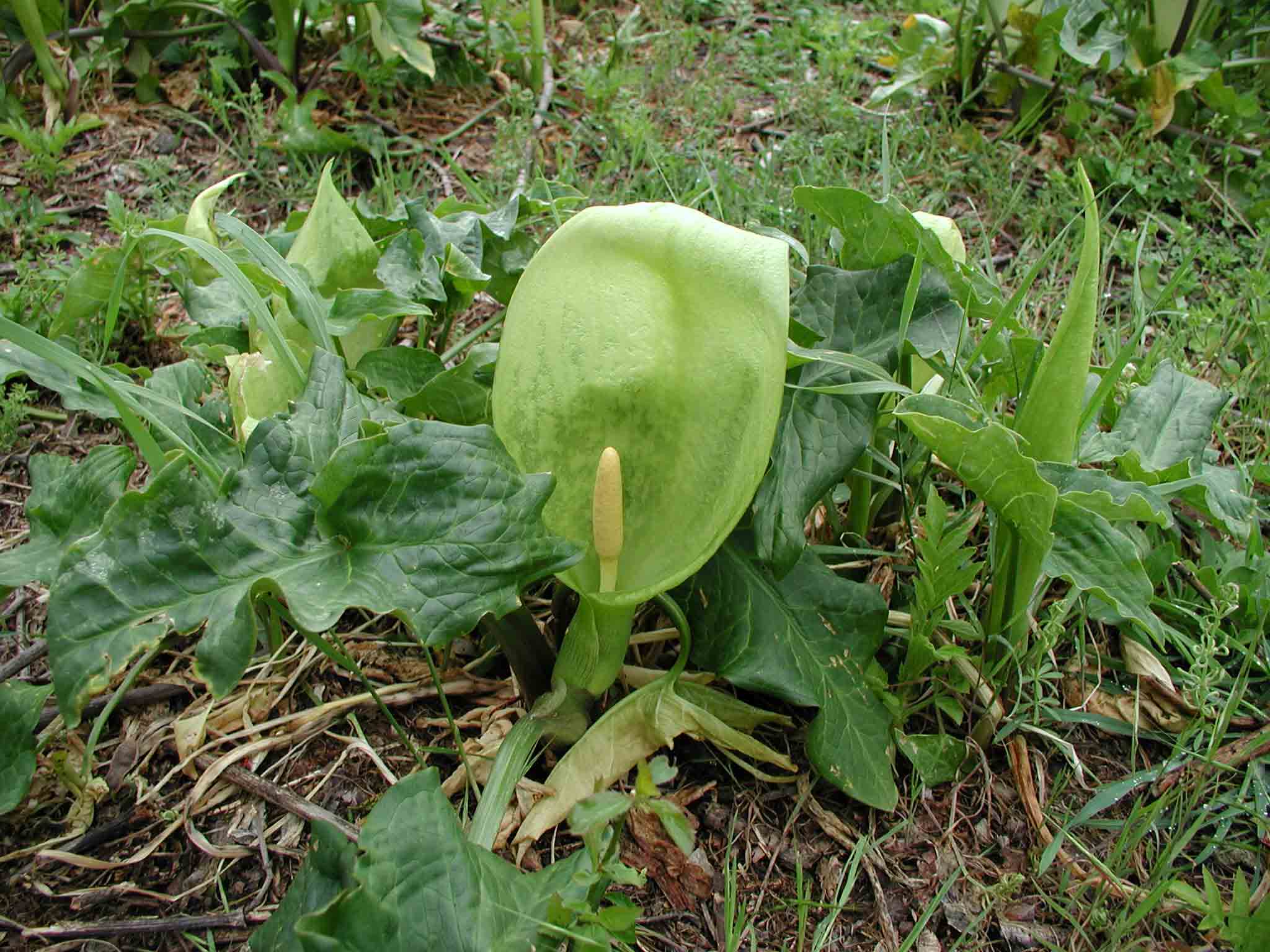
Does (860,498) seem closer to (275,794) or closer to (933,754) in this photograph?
(933,754)

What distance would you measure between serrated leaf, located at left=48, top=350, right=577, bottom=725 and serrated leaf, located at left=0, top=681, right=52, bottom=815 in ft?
0.75

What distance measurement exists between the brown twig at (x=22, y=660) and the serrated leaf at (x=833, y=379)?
732 mm

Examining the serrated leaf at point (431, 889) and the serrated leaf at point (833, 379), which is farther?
the serrated leaf at point (833, 379)

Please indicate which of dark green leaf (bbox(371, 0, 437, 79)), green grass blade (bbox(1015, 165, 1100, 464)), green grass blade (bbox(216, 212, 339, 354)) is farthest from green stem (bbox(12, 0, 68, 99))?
green grass blade (bbox(1015, 165, 1100, 464))

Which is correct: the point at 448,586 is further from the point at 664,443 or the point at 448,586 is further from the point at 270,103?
the point at 270,103

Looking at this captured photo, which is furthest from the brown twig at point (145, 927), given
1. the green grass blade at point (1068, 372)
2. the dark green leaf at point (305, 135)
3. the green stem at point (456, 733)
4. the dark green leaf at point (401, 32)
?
the dark green leaf at point (401, 32)

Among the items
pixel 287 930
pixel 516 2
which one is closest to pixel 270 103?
pixel 516 2

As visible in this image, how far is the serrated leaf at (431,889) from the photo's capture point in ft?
2.30

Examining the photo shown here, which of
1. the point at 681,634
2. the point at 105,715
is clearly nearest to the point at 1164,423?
the point at 681,634

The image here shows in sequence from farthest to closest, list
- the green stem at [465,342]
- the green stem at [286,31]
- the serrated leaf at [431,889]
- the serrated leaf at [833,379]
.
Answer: the green stem at [286,31] → the green stem at [465,342] → the serrated leaf at [833,379] → the serrated leaf at [431,889]

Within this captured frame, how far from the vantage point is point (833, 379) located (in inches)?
40.0

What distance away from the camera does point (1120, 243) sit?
5.87ft

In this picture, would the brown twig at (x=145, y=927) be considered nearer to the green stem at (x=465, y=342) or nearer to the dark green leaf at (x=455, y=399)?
the dark green leaf at (x=455, y=399)

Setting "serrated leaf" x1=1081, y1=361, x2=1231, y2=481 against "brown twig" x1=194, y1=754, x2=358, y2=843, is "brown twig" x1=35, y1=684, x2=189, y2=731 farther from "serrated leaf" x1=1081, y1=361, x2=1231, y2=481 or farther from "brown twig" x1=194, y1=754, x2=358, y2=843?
"serrated leaf" x1=1081, y1=361, x2=1231, y2=481
